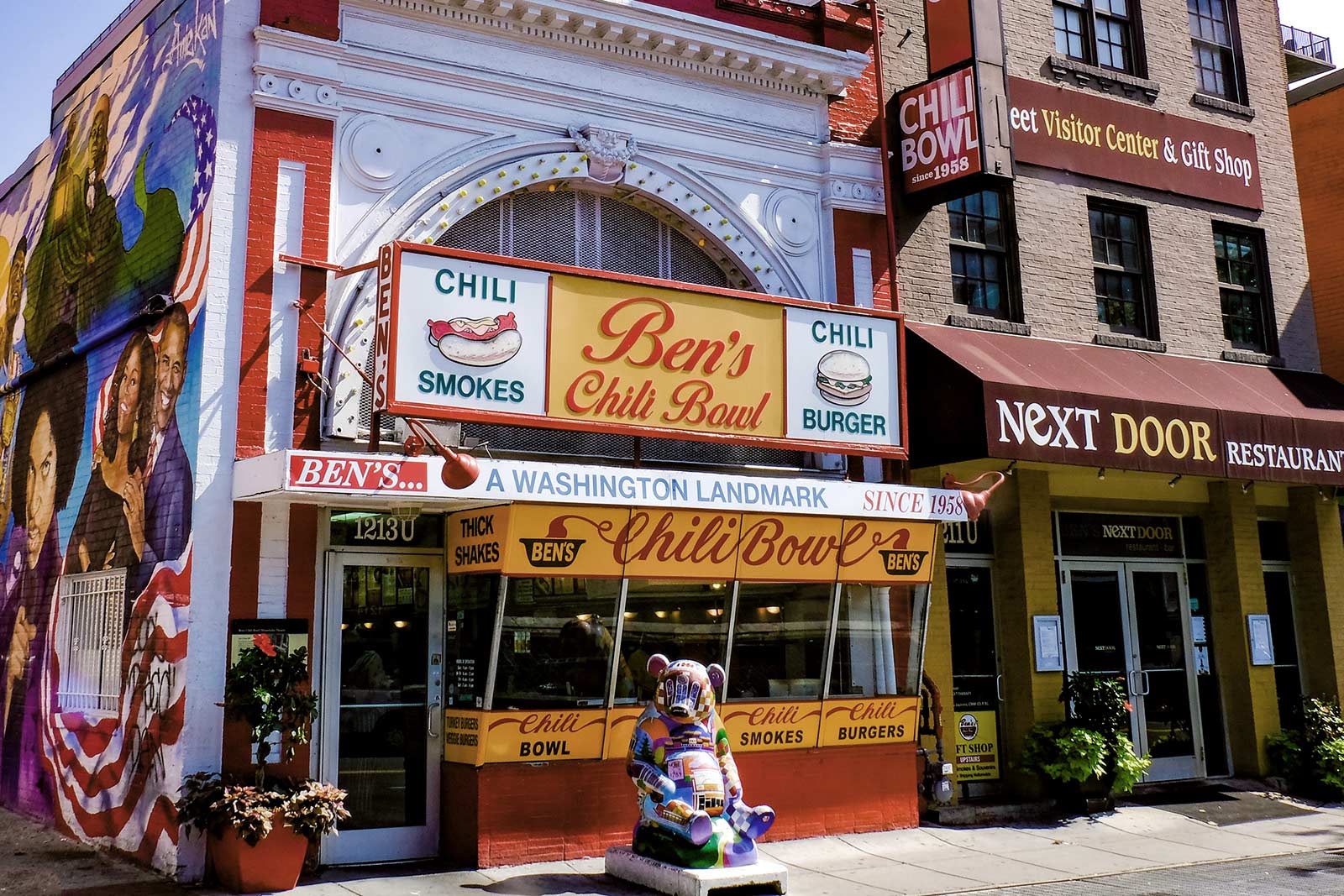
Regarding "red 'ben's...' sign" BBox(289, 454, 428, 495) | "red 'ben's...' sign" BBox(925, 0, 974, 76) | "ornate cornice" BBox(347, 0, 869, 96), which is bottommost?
"red 'ben's...' sign" BBox(289, 454, 428, 495)

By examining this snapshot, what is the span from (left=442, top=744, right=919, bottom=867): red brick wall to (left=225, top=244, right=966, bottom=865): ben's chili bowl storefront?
0.07ft

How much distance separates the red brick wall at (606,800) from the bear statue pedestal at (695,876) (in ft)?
3.01

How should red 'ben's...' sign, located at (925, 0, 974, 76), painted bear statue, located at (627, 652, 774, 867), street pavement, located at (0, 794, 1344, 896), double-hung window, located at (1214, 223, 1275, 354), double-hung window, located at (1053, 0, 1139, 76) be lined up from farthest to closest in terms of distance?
double-hung window, located at (1214, 223, 1275, 354) < double-hung window, located at (1053, 0, 1139, 76) < red 'ben's...' sign, located at (925, 0, 974, 76) < street pavement, located at (0, 794, 1344, 896) < painted bear statue, located at (627, 652, 774, 867)

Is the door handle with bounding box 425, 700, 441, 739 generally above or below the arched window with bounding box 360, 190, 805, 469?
below

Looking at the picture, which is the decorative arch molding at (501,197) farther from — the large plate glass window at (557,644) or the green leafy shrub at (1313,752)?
the green leafy shrub at (1313,752)

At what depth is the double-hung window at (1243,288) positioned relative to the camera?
16438 mm

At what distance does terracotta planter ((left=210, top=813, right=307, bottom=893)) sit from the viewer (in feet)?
28.7

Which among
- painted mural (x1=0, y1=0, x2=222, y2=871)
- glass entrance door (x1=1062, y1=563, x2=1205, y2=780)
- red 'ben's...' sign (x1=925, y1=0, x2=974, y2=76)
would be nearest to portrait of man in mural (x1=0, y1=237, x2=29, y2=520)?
painted mural (x1=0, y1=0, x2=222, y2=871)

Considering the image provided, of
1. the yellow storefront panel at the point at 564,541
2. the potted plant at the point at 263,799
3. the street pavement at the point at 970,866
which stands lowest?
the street pavement at the point at 970,866

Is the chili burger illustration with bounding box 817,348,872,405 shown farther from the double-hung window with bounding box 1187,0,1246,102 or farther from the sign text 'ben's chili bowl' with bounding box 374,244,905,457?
the double-hung window with bounding box 1187,0,1246,102

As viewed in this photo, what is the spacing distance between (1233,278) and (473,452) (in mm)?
11145

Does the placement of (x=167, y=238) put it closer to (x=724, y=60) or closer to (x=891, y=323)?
(x=724, y=60)

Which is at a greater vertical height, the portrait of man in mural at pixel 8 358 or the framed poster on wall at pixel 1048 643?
the portrait of man in mural at pixel 8 358

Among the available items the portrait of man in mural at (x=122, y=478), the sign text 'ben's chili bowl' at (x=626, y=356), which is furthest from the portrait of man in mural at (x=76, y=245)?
the sign text 'ben's chili bowl' at (x=626, y=356)
